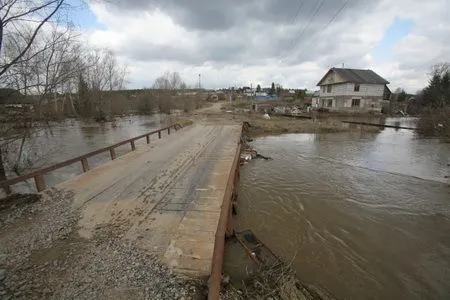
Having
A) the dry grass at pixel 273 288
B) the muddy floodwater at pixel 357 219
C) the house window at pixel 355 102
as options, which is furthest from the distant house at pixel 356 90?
the dry grass at pixel 273 288

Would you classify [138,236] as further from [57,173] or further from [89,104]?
[89,104]

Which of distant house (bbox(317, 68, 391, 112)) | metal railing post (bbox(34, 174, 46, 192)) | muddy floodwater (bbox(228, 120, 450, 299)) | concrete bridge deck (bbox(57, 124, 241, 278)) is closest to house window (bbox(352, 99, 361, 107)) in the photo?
distant house (bbox(317, 68, 391, 112))

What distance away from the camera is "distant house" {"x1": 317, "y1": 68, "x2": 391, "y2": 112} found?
4078 cm

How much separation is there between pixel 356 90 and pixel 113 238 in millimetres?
44537

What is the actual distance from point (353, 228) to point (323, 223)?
72 cm

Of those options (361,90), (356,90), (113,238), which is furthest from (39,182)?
(361,90)

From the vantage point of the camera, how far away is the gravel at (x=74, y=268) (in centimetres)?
311

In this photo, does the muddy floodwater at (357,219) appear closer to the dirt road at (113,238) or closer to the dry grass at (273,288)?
the dry grass at (273,288)

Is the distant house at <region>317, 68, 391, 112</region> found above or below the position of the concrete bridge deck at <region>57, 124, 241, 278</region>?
above

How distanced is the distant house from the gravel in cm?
4328

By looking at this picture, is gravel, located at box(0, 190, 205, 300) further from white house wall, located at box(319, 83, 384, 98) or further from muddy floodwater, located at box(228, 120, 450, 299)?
white house wall, located at box(319, 83, 384, 98)

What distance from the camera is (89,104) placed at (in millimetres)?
42531

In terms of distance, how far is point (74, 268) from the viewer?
3.55m

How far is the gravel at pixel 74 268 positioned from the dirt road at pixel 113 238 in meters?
0.01
